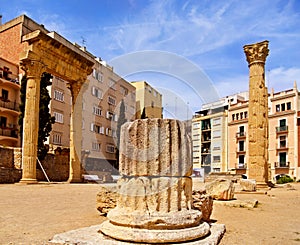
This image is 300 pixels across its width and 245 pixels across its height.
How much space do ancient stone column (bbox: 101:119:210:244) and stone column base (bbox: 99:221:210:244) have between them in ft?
0.05

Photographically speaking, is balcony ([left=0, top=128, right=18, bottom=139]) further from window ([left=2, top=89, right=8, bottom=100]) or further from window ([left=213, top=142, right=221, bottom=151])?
window ([left=213, top=142, right=221, bottom=151])

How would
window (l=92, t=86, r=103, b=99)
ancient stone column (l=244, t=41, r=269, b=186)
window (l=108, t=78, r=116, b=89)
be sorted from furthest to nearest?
1. window (l=108, t=78, r=116, b=89)
2. window (l=92, t=86, r=103, b=99)
3. ancient stone column (l=244, t=41, r=269, b=186)

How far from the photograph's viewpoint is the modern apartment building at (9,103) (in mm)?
33844

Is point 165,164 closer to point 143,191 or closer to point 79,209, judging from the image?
point 143,191

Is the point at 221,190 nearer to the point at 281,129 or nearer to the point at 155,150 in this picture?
the point at 155,150

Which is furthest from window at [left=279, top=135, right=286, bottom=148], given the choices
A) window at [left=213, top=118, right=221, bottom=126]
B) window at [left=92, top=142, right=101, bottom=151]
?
window at [left=92, top=142, right=101, bottom=151]

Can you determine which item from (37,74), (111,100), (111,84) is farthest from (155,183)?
(111,84)

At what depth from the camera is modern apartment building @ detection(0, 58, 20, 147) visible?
33.8 metres

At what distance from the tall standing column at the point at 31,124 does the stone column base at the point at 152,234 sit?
51.5 ft

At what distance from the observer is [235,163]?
57625 millimetres

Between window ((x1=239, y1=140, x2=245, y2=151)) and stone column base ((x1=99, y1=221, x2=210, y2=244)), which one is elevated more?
window ((x1=239, y1=140, x2=245, y2=151))

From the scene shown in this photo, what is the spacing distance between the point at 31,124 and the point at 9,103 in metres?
17.2

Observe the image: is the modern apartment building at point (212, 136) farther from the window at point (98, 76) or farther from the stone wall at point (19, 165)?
the stone wall at point (19, 165)

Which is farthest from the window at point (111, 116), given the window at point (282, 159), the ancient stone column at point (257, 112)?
the ancient stone column at point (257, 112)
